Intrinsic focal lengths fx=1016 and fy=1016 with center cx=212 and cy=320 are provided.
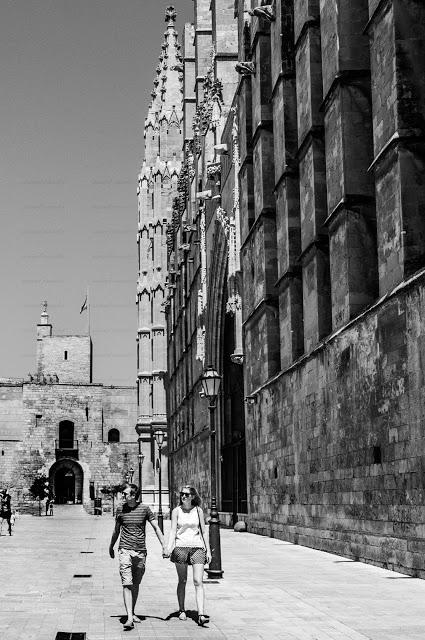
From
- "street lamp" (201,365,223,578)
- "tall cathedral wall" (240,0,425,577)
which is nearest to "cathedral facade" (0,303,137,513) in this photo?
"tall cathedral wall" (240,0,425,577)

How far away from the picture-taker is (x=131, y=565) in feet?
32.2

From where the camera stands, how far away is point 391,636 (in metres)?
8.73

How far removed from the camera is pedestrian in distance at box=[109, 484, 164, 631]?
9727mm

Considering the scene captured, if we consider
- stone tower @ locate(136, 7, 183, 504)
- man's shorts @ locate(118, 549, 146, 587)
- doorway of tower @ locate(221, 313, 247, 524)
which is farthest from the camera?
stone tower @ locate(136, 7, 183, 504)

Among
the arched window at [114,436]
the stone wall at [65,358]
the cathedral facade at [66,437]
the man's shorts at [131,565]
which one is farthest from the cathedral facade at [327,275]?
the stone wall at [65,358]

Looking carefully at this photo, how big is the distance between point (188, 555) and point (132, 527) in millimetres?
649

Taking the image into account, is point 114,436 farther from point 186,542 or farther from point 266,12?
point 186,542

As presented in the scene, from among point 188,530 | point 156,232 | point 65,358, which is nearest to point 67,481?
point 65,358

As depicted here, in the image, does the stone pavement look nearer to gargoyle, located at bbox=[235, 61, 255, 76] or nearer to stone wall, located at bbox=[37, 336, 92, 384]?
gargoyle, located at bbox=[235, 61, 255, 76]

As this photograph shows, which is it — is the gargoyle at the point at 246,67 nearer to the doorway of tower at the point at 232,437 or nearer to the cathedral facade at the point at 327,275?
the cathedral facade at the point at 327,275

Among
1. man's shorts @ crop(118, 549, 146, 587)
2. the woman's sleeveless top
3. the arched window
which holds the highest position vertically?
the arched window

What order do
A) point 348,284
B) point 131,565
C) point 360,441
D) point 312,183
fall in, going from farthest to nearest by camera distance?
1. point 312,183
2. point 348,284
3. point 360,441
4. point 131,565

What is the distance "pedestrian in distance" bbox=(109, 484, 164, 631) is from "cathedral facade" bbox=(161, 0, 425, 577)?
4802 mm

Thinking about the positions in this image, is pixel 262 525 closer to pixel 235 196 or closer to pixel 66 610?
pixel 235 196
